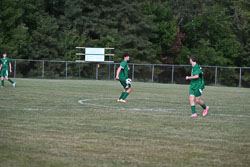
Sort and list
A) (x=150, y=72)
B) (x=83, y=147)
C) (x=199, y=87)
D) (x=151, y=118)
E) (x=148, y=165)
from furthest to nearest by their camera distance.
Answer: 1. (x=150, y=72)
2. (x=199, y=87)
3. (x=151, y=118)
4. (x=83, y=147)
5. (x=148, y=165)

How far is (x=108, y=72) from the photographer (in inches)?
1889

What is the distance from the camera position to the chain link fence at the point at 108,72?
45.6 metres

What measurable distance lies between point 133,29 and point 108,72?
34.5ft

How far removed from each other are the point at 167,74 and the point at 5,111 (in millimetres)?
38095

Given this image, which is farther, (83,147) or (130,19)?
(130,19)

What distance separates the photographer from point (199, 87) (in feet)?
42.5

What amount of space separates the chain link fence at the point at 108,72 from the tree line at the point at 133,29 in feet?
13.2

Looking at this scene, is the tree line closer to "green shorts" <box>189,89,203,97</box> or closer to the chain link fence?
the chain link fence

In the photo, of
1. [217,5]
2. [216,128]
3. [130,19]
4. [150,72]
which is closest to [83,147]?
[216,128]

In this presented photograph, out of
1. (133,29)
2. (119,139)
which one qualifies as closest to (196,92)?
(119,139)

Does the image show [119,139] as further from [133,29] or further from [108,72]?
[133,29]

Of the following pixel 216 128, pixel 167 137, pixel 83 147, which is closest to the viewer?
pixel 83 147

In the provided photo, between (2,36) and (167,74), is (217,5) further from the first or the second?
(2,36)

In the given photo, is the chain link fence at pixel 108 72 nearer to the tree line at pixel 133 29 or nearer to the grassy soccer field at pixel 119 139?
the tree line at pixel 133 29
